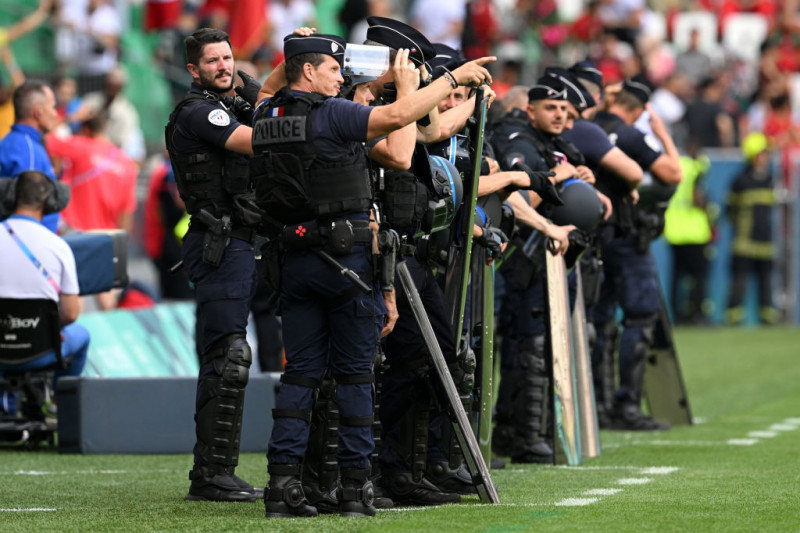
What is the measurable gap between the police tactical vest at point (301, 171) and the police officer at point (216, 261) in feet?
2.58

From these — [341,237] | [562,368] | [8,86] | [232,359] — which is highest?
[8,86]

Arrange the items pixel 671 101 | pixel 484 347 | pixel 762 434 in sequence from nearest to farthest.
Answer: pixel 484 347, pixel 762 434, pixel 671 101

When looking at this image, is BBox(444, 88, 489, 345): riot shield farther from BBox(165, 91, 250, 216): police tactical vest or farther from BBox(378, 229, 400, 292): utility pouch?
BBox(165, 91, 250, 216): police tactical vest

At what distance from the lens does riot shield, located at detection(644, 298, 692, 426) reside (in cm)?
1206

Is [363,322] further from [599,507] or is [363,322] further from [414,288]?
[599,507]

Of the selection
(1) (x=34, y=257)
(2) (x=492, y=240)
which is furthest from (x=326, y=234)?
(1) (x=34, y=257)

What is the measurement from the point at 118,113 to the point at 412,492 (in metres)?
10.8

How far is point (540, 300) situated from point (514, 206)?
810 millimetres

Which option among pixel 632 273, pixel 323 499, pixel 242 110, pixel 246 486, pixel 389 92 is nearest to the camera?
pixel 323 499

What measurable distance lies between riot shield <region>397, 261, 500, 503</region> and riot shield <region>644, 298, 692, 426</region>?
4.88 meters

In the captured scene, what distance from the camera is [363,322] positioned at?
22.6ft

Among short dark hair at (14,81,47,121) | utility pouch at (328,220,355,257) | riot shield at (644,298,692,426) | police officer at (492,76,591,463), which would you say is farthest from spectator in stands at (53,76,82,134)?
utility pouch at (328,220,355,257)

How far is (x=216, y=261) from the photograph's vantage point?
7.64m

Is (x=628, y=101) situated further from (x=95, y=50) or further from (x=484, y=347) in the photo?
(x=95, y=50)
